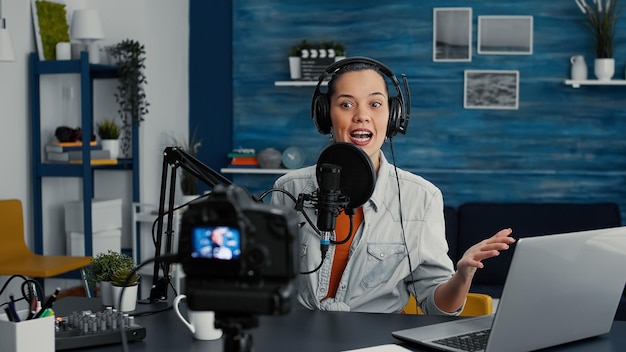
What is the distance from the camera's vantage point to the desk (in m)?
1.57

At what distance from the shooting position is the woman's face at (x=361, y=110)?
85.4 inches

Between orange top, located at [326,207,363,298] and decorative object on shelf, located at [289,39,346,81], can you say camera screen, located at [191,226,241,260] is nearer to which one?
orange top, located at [326,207,363,298]

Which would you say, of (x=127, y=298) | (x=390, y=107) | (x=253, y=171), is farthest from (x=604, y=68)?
(x=127, y=298)

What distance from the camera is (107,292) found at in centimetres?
191

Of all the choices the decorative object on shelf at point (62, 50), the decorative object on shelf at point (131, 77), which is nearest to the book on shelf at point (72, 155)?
the decorative object on shelf at point (131, 77)

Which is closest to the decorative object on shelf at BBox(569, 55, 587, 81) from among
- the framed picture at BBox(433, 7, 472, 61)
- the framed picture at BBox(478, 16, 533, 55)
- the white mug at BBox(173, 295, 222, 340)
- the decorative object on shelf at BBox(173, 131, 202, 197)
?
the framed picture at BBox(478, 16, 533, 55)

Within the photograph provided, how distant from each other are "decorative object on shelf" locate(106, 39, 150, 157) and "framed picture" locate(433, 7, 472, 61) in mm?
1793

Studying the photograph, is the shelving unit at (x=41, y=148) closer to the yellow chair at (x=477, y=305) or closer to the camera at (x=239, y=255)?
the yellow chair at (x=477, y=305)

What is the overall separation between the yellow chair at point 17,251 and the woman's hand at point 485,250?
8.29 feet

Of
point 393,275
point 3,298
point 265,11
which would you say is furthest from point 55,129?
point 393,275

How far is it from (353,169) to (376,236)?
519 mm

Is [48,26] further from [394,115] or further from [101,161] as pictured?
[394,115]

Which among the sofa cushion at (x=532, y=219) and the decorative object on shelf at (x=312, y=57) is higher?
the decorative object on shelf at (x=312, y=57)

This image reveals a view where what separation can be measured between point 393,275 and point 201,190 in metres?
3.24
